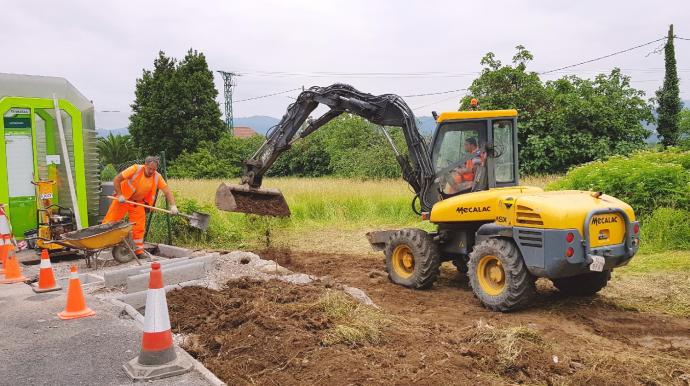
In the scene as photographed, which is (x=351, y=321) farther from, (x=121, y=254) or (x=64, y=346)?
(x=121, y=254)

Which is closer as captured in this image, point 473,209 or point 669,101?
point 473,209

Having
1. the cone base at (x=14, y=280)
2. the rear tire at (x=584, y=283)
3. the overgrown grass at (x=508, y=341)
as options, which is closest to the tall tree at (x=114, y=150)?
the cone base at (x=14, y=280)

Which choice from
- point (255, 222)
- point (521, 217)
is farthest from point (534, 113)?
point (521, 217)

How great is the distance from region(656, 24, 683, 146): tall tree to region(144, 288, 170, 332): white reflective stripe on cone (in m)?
28.1

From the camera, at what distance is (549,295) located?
798cm

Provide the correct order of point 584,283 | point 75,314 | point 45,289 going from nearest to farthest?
point 75,314 < point 45,289 < point 584,283

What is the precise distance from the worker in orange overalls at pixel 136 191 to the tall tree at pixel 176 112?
89.6 feet

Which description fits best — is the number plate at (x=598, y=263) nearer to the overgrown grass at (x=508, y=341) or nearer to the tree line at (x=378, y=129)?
the overgrown grass at (x=508, y=341)

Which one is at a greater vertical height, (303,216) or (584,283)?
(303,216)

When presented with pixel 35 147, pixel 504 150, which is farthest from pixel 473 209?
pixel 35 147

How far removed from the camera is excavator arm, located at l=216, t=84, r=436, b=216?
27.7 feet

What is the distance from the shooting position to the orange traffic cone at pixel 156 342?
4504mm

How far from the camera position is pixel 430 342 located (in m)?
5.23

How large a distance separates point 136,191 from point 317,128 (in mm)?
3108
